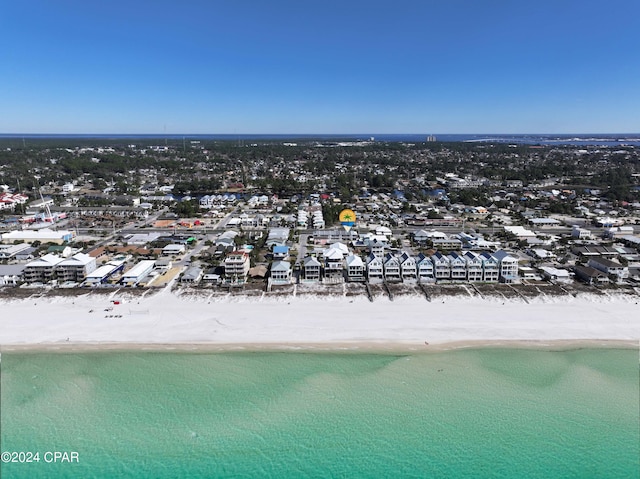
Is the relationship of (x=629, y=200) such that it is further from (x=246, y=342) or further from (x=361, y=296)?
(x=246, y=342)

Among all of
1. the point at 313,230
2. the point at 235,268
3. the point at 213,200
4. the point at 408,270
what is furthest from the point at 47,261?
the point at 213,200

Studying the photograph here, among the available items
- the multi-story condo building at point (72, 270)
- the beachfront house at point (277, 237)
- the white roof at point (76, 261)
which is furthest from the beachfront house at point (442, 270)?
the white roof at point (76, 261)

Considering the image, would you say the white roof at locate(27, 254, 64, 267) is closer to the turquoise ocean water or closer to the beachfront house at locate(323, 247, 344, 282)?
the turquoise ocean water

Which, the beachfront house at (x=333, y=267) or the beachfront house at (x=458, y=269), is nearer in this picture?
the beachfront house at (x=458, y=269)

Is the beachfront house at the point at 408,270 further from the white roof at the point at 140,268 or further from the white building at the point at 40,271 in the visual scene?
the white building at the point at 40,271

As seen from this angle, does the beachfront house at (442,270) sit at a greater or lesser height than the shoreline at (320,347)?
greater

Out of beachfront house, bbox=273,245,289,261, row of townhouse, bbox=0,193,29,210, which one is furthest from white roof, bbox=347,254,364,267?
row of townhouse, bbox=0,193,29,210
